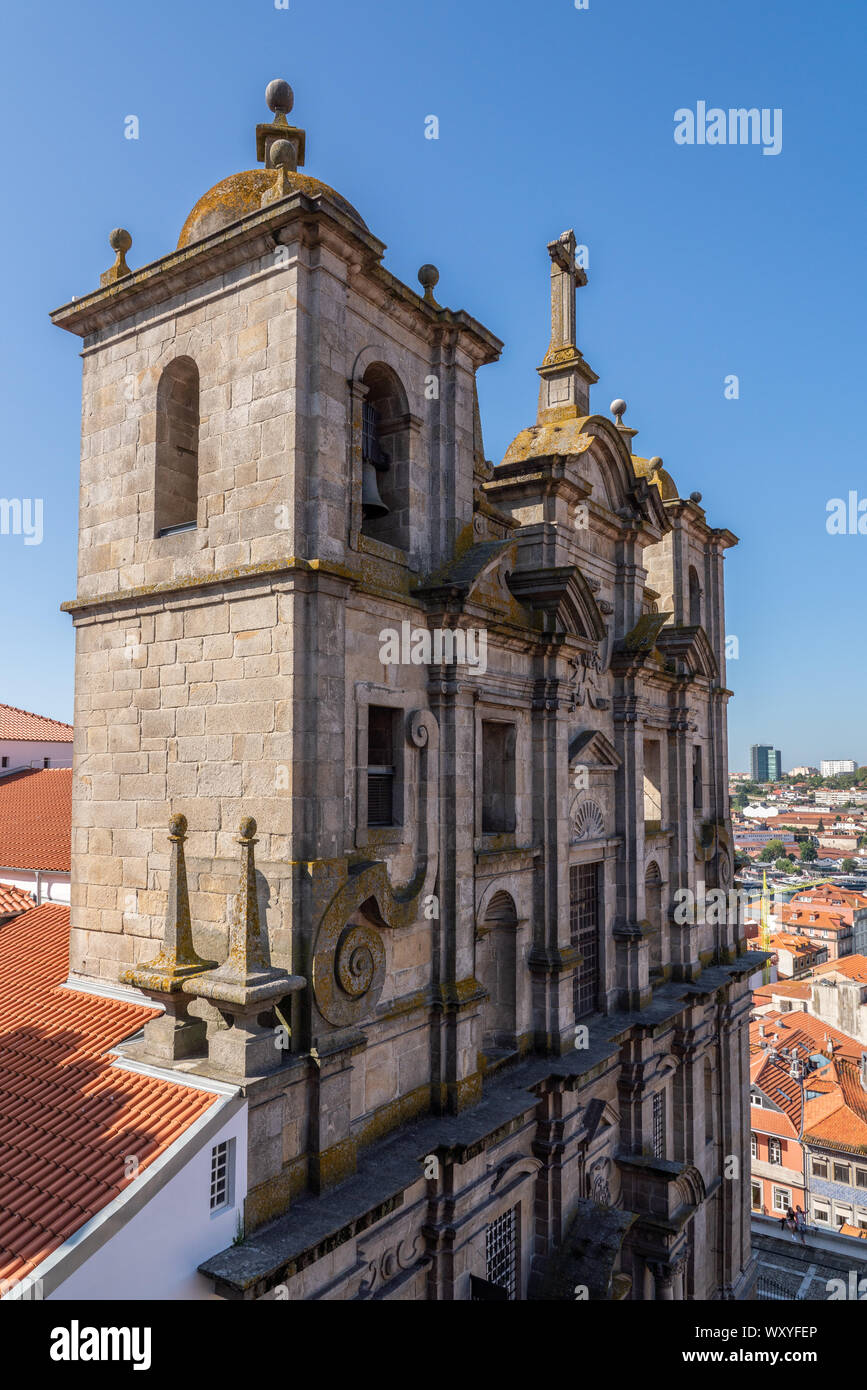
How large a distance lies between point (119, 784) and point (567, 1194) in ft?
34.7

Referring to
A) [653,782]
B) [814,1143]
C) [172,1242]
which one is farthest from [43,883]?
[814,1143]

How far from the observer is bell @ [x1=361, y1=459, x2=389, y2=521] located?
12.5m

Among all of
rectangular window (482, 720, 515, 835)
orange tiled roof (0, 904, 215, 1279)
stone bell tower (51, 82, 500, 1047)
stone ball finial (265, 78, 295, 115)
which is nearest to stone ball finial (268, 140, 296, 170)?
stone bell tower (51, 82, 500, 1047)

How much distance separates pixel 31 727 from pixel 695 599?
77.4 ft

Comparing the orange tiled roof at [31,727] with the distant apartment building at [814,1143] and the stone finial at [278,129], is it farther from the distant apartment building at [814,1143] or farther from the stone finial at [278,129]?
the distant apartment building at [814,1143]

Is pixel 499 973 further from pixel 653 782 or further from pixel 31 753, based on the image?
pixel 31 753

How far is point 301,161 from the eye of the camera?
13.4 metres

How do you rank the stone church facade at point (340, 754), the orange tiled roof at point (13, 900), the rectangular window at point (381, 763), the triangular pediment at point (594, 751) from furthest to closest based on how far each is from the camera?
1. the triangular pediment at point (594, 751)
2. the orange tiled roof at point (13, 900)
3. the rectangular window at point (381, 763)
4. the stone church facade at point (340, 754)

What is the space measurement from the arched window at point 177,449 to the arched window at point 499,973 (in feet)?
27.1

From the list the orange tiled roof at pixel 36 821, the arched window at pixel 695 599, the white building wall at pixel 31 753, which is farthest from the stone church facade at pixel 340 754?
the white building wall at pixel 31 753

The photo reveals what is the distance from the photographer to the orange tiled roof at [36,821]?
18.9 metres

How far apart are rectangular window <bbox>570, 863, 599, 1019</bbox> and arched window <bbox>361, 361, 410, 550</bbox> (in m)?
8.91

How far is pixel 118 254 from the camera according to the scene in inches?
519
